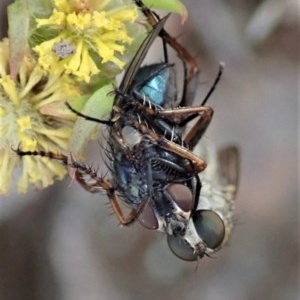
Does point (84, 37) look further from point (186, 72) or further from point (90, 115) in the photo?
point (186, 72)

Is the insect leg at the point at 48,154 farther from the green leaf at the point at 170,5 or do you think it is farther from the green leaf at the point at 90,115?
the green leaf at the point at 170,5

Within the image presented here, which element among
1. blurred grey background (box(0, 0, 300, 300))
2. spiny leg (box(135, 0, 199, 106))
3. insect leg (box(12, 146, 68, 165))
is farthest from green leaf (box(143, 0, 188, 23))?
blurred grey background (box(0, 0, 300, 300))

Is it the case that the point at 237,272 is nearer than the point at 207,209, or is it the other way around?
the point at 207,209

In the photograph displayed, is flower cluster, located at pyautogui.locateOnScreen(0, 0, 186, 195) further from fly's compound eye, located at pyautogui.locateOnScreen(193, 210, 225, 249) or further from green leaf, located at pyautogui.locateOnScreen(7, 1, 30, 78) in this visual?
fly's compound eye, located at pyautogui.locateOnScreen(193, 210, 225, 249)

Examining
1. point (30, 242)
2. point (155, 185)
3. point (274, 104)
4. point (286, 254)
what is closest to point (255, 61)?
point (274, 104)

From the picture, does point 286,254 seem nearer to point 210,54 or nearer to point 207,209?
point 210,54

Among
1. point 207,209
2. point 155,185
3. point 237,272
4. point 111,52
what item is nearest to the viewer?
point 111,52
